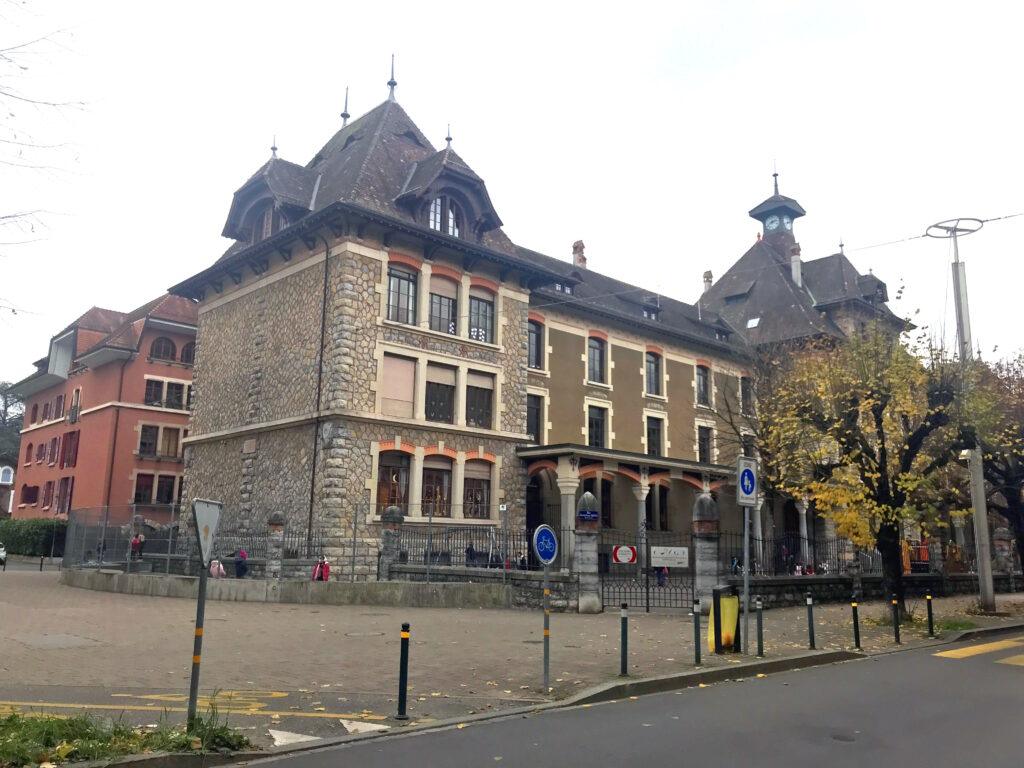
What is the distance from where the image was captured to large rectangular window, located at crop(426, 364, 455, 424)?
27002 millimetres

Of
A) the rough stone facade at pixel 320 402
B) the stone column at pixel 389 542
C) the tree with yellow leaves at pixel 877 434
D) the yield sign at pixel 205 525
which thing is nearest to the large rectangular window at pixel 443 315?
the rough stone facade at pixel 320 402

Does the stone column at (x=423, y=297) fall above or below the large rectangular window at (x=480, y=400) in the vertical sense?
above

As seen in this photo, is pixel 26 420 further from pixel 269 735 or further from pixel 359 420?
pixel 269 735

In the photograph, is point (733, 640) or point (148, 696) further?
point (733, 640)

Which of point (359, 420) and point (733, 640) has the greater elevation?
point (359, 420)

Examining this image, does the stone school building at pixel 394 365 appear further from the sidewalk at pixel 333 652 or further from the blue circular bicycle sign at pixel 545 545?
the blue circular bicycle sign at pixel 545 545

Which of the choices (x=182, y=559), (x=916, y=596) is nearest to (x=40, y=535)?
(x=182, y=559)

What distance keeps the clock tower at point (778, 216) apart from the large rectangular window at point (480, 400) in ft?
101

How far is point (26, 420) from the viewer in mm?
51781

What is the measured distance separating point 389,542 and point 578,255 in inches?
964

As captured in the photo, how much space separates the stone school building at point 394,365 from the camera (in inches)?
989

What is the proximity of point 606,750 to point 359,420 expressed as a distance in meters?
18.9

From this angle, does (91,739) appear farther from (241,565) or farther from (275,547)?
(241,565)

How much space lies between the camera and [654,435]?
37.0 m
